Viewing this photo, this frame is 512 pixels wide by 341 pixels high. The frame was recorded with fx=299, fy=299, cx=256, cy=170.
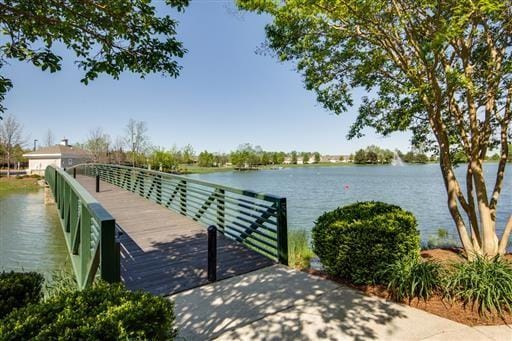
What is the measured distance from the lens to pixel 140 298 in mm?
2180

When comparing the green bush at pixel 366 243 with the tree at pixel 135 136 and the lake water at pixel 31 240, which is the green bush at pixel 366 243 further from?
the tree at pixel 135 136

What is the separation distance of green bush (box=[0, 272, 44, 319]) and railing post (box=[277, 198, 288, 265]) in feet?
11.1

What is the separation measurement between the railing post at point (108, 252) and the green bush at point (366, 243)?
294cm

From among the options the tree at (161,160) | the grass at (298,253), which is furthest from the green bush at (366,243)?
the tree at (161,160)

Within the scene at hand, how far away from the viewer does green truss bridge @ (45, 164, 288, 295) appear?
3682 mm

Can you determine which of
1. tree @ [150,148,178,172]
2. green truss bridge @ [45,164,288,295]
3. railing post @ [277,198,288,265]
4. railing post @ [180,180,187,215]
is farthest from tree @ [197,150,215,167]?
railing post @ [277,198,288,265]

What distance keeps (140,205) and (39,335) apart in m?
9.05

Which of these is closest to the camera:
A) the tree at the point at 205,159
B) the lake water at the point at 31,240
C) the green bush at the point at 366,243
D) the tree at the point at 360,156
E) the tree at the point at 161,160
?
the green bush at the point at 366,243

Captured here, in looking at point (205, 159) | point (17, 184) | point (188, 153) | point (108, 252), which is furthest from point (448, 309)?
point (205, 159)

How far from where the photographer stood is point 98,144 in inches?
2260

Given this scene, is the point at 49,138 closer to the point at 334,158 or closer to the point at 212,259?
the point at 212,259

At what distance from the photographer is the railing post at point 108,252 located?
10.2ft

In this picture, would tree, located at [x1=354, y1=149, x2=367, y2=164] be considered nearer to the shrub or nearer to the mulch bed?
the shrub

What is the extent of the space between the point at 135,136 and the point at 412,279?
57.3 meters
